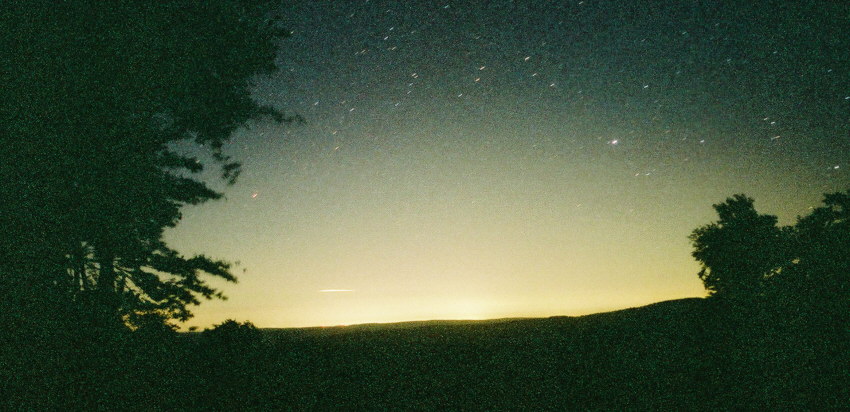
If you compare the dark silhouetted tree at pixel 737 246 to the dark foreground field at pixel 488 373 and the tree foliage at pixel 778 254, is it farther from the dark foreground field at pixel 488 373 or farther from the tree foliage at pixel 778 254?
the dark foreground field at pixel 488 373

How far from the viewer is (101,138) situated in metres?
8.91

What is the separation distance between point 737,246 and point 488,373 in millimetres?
11921

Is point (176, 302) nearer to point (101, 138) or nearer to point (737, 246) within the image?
point (101, 138)

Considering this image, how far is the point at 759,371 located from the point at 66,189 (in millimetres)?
13117

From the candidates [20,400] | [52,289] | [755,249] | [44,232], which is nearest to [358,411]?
[20,400]

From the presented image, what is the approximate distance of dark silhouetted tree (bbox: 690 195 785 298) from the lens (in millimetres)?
15414

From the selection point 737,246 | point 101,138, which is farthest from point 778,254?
point 101,138

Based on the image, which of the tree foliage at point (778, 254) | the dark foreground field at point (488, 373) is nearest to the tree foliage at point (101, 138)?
the dark foreground field at point (488, 373)

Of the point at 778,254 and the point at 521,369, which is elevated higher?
the point at 778,254

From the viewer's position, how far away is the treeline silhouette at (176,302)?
7797 mm

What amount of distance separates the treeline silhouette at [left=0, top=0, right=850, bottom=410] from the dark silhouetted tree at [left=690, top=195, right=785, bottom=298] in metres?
2.96

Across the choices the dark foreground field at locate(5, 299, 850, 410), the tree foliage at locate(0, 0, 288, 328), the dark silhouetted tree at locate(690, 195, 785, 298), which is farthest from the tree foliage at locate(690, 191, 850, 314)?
the tree foliage at locate(0, 0, 288, 328)

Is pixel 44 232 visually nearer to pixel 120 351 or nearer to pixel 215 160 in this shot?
pixel 120 351

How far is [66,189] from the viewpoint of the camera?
8578 mm
